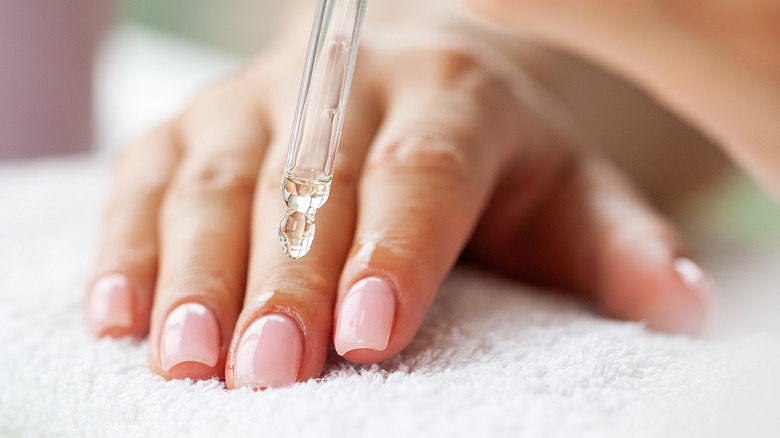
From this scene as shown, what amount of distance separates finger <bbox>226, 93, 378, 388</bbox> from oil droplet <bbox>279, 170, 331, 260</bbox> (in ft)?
0.14

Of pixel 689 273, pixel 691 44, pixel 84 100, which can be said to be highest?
pixel 691 44

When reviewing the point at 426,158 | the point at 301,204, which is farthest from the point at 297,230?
the point at 426,158

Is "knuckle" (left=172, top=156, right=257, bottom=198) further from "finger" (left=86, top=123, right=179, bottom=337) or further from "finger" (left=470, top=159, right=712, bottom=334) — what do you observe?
"finger" (left=470, top=159, right=712, bottom=334)

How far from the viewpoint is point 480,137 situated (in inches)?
18.8

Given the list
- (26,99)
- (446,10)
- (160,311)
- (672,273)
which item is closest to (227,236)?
(160,311)

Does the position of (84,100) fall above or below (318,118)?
below

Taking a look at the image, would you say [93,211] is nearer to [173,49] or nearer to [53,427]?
[53,427]

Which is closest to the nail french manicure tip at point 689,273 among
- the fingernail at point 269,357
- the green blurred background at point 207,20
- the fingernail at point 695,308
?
the fingernail at point 695,308

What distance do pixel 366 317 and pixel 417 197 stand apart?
0.32 ft

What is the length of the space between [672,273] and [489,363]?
8.3 inches

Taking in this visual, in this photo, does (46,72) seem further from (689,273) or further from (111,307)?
(689,273)

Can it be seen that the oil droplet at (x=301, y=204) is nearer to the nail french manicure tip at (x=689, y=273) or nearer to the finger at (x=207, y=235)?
the finger at (x=207, y=235)

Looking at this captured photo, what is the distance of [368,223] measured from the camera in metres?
0.40

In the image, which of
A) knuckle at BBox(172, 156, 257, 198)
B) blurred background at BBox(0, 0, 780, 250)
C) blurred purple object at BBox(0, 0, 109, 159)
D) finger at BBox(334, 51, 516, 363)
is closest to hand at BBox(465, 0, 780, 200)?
finger at BBox(334, 51, 516, 363)
